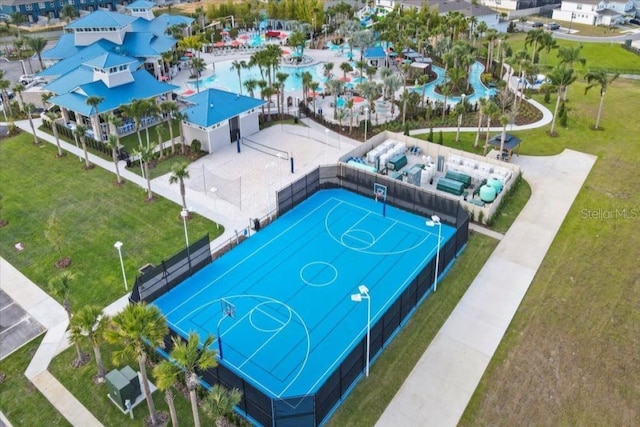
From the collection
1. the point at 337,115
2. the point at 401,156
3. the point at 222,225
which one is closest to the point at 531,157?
the point at 401,156

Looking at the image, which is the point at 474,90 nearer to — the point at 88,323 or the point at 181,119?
the point at 181,119

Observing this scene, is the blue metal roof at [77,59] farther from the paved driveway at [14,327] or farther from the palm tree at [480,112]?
the palm tree at [480,112]

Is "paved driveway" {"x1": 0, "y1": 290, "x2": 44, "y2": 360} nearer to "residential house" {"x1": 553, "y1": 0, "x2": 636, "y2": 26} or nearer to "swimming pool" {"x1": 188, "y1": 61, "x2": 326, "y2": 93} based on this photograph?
"swimming pool" {"x1": 188, "y1": 61, "x2": 326, "y2": 93}

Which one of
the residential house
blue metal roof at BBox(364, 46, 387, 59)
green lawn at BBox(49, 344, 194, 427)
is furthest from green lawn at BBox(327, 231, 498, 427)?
the residential house

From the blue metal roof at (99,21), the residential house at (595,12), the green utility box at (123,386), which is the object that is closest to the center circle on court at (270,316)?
the green utility box at (123,386)

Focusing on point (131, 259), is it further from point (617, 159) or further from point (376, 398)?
point (617, 159)
